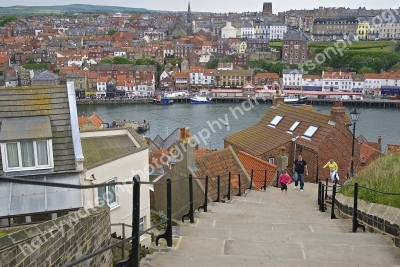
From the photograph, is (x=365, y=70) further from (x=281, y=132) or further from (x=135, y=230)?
(x=135, y=230)

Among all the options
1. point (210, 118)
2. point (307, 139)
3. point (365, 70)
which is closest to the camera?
point (307, 139)

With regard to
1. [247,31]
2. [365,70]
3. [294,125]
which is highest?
[247,31]

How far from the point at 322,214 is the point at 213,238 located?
2823 millimetres

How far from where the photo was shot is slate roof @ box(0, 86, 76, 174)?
6367 millimetres

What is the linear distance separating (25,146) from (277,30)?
4429 inches

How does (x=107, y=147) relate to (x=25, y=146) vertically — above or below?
below

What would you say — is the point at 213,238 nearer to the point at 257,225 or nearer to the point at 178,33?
the point at 257,225

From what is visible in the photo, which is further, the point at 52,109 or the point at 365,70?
the point at 365,70

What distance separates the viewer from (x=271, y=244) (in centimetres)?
419

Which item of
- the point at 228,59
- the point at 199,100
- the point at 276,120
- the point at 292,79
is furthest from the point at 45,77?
the point at 276,120

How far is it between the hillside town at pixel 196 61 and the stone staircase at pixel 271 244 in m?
59.6

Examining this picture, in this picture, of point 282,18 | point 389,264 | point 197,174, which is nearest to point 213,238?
point 389,264

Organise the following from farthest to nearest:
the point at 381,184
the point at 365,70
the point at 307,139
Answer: the point at 365,70, the point at 307,139, the point at 381,184

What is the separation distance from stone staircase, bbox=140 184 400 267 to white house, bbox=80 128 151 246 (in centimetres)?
202
